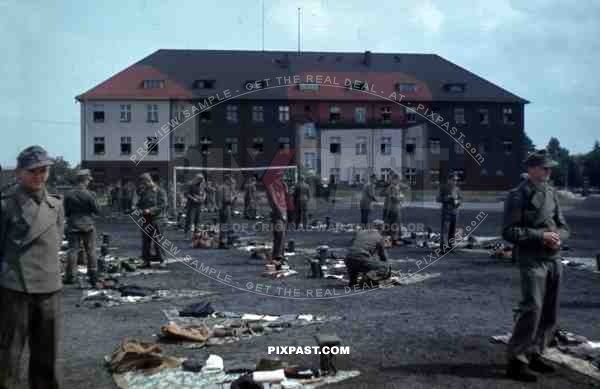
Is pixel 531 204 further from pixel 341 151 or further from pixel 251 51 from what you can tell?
pixel 251 51

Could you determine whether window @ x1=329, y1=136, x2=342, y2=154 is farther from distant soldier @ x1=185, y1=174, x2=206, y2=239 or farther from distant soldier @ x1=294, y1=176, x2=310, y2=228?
distant soldier @ x1=185, y1=174, x2=206, y2=239

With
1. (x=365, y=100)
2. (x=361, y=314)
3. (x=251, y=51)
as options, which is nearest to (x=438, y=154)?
(x=365, y=100)

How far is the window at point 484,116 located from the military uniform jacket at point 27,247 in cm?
5940

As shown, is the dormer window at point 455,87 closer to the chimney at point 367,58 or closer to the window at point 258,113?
the chimney at point 367,58

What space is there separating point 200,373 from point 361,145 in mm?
33125

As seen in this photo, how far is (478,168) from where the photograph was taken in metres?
54.7

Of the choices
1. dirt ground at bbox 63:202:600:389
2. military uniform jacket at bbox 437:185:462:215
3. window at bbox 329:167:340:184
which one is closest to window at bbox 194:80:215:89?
window at bbox 329:167:340:184

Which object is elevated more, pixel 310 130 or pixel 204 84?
pixel 204 84

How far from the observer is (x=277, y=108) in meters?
58.3

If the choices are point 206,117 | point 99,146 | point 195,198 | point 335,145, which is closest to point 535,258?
point 195,198

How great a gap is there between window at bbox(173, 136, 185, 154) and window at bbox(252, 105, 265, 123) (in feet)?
21.2

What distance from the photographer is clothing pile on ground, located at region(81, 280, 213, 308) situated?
1184 centimetres

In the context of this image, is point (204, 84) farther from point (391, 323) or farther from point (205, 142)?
point (391, 323)

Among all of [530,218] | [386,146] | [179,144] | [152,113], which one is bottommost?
[530,218]
